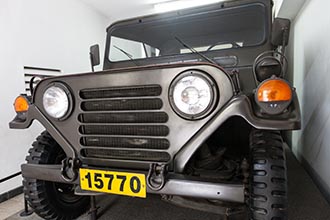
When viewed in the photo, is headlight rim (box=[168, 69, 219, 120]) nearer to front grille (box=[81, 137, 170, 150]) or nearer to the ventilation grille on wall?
front grille (box=[81, 137, 170, 150])

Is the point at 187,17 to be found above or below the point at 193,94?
above

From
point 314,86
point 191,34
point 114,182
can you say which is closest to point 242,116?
point 114,182

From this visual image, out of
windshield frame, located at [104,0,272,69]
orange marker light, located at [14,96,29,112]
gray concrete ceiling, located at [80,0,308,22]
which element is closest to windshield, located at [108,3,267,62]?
windshield frame, located at [104,0,272,69]

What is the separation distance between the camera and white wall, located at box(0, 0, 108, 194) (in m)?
2.45

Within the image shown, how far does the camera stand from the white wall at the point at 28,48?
96.4 inches

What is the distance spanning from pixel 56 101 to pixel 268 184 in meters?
1.18

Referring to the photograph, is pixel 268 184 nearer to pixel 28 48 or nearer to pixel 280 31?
pixel 280 31

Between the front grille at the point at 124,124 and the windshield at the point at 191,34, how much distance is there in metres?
0.83

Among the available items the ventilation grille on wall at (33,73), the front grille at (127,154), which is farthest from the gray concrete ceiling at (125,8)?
the front grille at (127,154)

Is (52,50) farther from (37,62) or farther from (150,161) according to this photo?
(150,161)

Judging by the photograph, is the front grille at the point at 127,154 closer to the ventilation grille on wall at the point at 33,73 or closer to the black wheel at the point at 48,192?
the black wheel at the point at 48,192

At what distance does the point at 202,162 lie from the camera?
53.6 inches

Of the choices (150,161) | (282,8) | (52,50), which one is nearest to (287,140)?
(282,8)

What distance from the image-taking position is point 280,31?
1.66 meters
